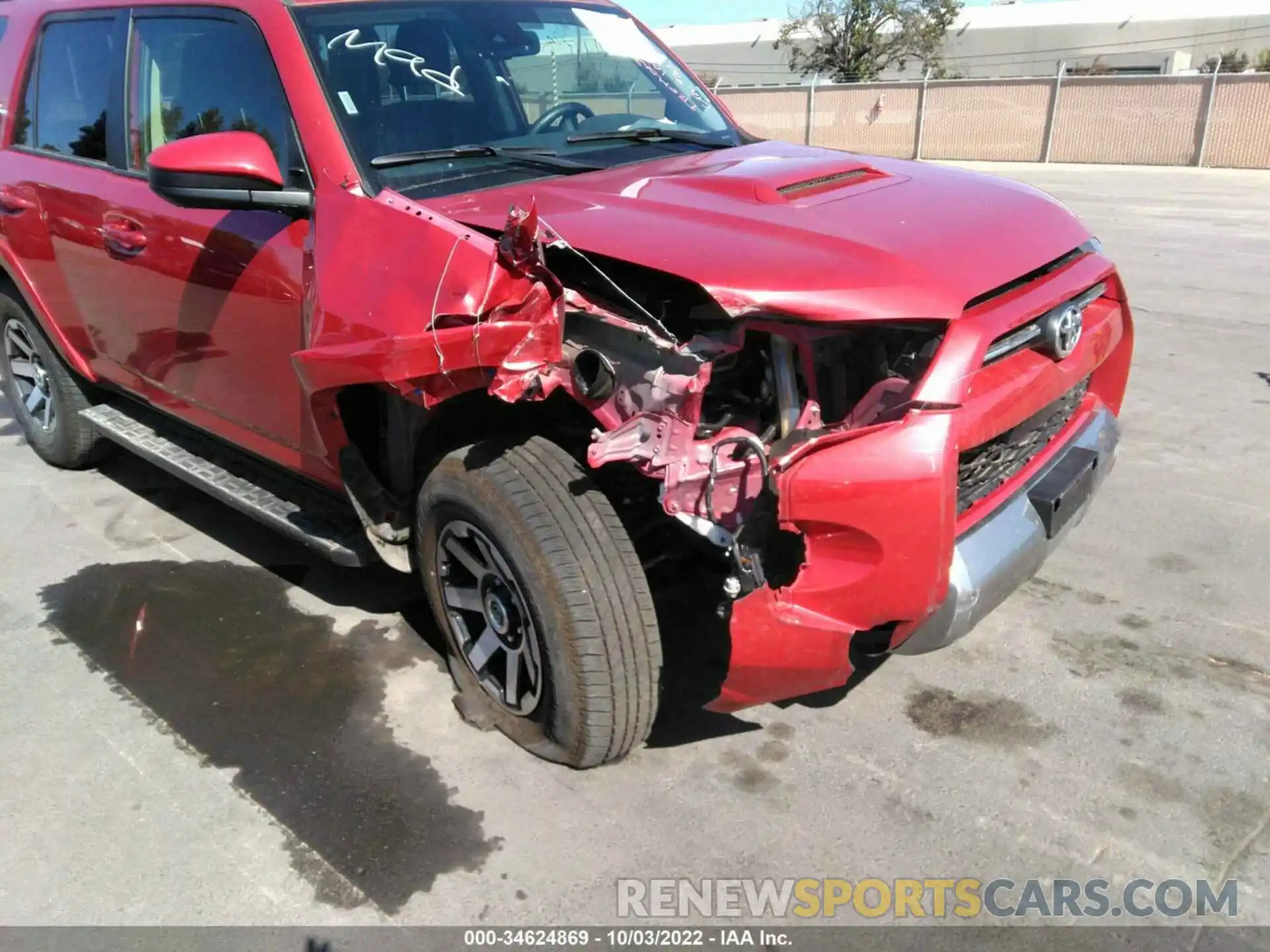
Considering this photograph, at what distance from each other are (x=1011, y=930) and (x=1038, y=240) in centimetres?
172

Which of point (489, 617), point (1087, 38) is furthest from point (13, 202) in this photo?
point (1087, 38)

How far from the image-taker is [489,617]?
2.84m

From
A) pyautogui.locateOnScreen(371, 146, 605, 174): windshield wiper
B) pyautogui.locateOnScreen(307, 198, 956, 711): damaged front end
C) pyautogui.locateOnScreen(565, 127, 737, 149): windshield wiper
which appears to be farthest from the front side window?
pyautogui.locateOnScreen(307, 198, 956, 711): damaged front end

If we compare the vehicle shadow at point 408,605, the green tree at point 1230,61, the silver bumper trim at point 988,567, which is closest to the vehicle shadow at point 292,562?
the vehicle shadow at point 408,605

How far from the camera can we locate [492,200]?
2.74m

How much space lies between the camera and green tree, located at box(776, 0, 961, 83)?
3950cm

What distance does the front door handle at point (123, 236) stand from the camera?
3.58 meters

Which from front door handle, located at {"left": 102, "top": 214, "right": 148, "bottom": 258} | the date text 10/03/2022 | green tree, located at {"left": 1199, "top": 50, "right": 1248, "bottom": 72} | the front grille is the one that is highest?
green tree, located at {"left": 1199, "top": 50, "right": 1248, "bottom": 72}

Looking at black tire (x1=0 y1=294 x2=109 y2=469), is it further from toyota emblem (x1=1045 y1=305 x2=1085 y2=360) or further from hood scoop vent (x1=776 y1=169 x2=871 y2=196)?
toyota emblem (x1=1045 y1=305 x2=1085 y2=360)

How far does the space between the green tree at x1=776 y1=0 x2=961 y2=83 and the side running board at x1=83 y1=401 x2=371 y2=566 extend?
40809 mm

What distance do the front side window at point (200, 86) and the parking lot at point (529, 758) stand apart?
1664 mm

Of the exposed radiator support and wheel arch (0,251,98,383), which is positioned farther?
wheel arch (0,251,98,383)

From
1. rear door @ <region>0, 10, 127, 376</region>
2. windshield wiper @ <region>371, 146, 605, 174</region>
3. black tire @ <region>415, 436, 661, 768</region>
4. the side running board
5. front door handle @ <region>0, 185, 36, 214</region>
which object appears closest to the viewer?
black tire @ <region>415, 436, 661, 768</region>

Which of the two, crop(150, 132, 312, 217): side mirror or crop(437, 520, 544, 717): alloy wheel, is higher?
crop(150, 132, 312, 217): side mirror
